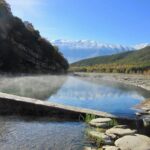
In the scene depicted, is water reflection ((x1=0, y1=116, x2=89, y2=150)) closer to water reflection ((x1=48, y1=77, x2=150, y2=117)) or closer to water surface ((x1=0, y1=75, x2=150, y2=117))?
water surface ((x1=0, y1=75, x2=150, y2=117))

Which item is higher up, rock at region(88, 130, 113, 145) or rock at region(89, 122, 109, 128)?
rock at region(89, 122, 109, 128)

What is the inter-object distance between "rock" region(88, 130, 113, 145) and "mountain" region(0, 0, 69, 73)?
54001mm

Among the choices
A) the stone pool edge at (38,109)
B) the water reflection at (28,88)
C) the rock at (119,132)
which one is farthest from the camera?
the water reflection at (28,88)

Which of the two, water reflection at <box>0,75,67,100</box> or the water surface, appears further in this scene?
water reflection at <box>0,75,67,100</box>

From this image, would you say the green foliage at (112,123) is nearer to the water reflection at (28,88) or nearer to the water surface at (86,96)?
the water surface at (86,96)

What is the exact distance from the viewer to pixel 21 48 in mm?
76938

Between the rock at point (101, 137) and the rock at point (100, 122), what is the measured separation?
125cm

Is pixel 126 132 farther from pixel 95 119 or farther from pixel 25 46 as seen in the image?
pixel 25 46

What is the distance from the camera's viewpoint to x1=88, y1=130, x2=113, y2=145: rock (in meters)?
12.7

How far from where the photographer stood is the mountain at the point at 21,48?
70.1 m

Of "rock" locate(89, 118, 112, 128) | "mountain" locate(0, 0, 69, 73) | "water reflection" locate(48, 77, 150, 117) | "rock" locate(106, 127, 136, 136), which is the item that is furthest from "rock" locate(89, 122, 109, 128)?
"mountain" locate(0, 0, 69, 73)

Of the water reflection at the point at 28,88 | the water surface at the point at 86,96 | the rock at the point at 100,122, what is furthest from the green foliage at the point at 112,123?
the water reflection at the point at 28,88

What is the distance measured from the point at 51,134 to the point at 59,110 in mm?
3517

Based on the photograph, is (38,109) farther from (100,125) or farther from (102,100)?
(102,100)
